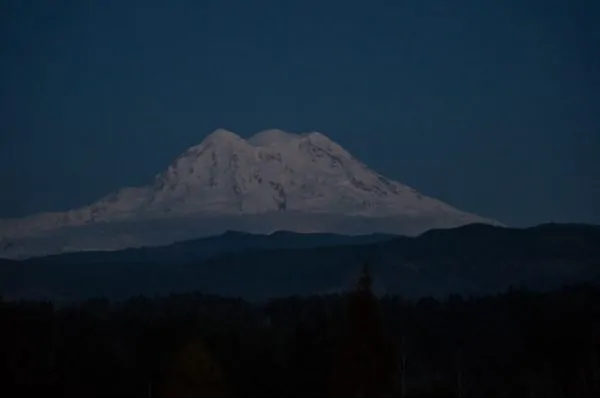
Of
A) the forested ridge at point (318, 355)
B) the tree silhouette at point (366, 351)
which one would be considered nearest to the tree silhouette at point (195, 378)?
the forested ridge at point (318, 355)

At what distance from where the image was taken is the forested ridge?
147 ft

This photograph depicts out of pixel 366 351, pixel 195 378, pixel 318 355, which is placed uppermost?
pixel 318 355

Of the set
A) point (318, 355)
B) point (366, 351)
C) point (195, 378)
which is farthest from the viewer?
point (318, 355)

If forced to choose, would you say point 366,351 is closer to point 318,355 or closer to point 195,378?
point 195,378

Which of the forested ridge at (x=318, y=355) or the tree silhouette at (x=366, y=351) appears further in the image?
the forested ridge at (x=318, y=355)

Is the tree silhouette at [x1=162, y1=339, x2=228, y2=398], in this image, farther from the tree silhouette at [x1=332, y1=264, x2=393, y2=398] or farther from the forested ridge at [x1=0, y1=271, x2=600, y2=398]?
the tree silhouette at [x1=332, y1=264, x2=393, y2=398]

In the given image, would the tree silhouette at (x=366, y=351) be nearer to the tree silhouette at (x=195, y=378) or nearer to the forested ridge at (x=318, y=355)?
the forested ridge at (x=318, y=355)

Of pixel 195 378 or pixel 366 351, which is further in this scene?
pixel 195 378

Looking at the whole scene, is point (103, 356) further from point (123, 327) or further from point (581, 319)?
point (581, 319)

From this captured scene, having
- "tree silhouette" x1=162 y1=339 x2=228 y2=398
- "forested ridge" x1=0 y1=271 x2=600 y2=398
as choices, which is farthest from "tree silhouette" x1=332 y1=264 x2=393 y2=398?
"tree silhouette" x1=162 y1=339 x2=228 y2=398

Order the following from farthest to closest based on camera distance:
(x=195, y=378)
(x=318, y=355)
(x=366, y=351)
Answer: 1. (x=318, y=355)
2. (x=195, y=378)
3. (x=366, y=351)

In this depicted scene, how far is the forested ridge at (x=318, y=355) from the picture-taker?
147ft

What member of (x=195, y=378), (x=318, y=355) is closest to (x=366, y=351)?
(x=195, y=378)

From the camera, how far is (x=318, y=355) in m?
61.6
